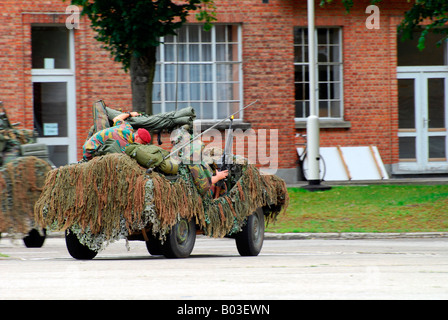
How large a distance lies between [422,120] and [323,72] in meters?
3.13

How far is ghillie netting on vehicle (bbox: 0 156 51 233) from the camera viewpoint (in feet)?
36.7

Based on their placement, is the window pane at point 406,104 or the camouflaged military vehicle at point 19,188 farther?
the window pane at point 406,104

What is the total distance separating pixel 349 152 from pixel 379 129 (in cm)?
106

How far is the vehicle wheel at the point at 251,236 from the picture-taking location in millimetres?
11188

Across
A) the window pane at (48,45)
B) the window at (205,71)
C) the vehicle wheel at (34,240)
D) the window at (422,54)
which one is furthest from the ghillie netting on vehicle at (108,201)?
the window at (422,54)

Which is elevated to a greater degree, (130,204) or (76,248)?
(130,204)

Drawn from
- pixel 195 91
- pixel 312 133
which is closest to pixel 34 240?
pixel 312 133

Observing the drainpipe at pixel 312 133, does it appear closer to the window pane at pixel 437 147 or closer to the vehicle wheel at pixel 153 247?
the window pane at pixel 437 147

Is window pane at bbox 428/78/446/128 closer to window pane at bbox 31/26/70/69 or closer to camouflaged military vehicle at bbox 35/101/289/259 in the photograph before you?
window pane at bbox 31/26/70/69

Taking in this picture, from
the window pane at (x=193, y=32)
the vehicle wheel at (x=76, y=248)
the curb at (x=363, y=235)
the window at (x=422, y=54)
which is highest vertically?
the window pane at (x=193, y=32)

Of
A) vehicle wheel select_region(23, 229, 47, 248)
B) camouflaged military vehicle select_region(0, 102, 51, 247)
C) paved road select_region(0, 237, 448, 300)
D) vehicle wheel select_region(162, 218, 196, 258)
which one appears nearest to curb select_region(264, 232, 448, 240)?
paved road select_region(0, 237, 448, 300)

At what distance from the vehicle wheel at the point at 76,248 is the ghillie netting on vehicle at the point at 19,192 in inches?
46.9

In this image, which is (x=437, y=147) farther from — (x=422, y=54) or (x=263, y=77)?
(x=263, y=77)

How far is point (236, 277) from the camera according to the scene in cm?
789
